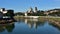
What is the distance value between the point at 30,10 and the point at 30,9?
174 cm

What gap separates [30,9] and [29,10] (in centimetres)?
97

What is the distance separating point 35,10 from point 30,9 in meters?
4.99

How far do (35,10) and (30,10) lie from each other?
20.9 ft

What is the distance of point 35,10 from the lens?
95500 millimetres

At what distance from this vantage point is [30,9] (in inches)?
3600

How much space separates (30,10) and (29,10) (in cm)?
119

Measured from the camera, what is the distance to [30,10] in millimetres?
89812

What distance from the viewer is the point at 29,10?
90.9m
